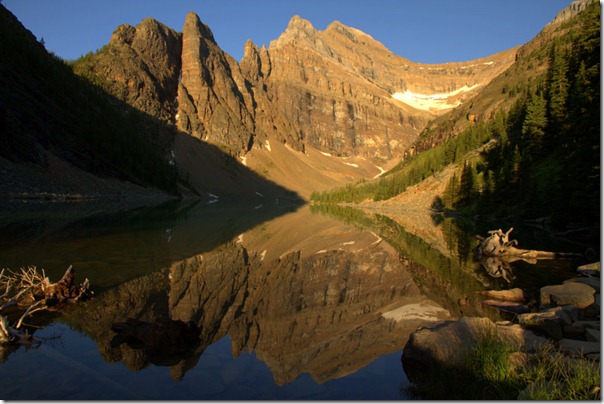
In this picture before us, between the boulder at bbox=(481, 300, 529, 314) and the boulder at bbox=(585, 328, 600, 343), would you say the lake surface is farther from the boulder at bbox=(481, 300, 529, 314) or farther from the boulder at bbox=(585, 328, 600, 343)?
the boulder at bbox=(585, 328, 600, 343)

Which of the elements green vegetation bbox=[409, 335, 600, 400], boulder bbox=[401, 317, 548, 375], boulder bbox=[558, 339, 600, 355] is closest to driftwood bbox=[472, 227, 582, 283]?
boulder bbox=[401, 317, 548, 375]

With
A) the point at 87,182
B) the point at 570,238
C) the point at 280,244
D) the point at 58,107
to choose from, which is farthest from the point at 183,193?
the point at 570,238

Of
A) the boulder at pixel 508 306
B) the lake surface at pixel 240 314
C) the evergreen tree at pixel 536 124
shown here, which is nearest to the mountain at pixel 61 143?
the lake surface at pixel 240 314

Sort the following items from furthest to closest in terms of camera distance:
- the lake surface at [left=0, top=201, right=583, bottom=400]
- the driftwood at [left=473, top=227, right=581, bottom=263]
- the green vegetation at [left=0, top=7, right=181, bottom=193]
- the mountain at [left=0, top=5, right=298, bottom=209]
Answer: the green vegetation at [left=0, top=7, right=181, bottom=193], the mountain at [left=0, top=5, right=298, bottom=209], the driftwood at [left=473, top=227, right=581, bottom=263], the lake surface at [left=0, top=201, right=583, bottom=400]

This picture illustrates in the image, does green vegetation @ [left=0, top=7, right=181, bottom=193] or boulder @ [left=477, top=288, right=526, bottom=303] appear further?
green vegetation @ [left=0, top=7, right=181, bottom=193]

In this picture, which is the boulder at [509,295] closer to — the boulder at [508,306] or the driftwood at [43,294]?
the boulder at [508,306]

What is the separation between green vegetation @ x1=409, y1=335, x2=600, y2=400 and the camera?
20.7 feet

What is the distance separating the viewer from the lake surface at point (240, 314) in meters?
8.57

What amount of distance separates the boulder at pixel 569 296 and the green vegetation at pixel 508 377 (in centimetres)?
588

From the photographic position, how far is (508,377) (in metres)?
7.55

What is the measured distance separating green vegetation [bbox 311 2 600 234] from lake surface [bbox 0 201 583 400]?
16027 mm

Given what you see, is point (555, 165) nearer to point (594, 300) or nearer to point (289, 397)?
point (594, 300)

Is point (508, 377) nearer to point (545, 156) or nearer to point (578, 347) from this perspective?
point (578, 347)

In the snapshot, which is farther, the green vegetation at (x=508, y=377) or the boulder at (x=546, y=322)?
the boulder at (x=546, y=322)
